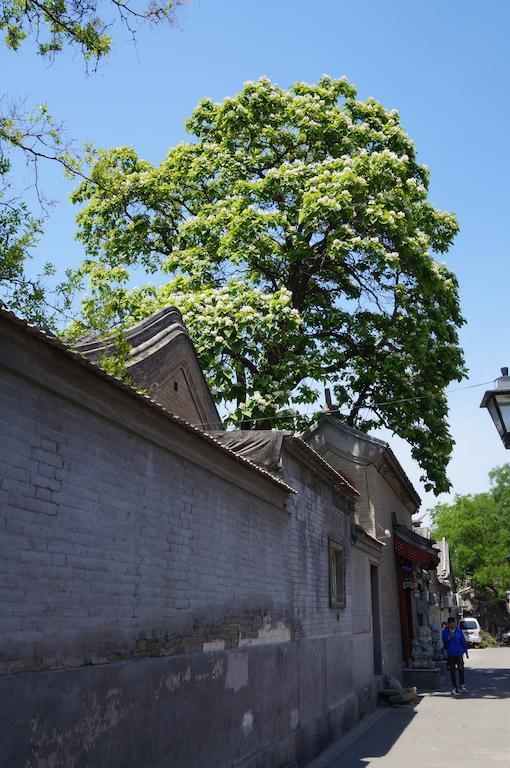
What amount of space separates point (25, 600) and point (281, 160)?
1773cm

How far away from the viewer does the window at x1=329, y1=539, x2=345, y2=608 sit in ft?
41.0

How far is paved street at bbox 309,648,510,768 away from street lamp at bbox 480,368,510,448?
191 inches

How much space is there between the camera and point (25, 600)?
14.8 ft

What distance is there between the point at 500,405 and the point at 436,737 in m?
7.03

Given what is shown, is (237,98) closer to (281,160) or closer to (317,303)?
(281,160)

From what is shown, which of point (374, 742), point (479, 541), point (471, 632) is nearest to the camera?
point (374, 742)

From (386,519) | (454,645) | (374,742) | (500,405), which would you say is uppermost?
Result: (386,519)

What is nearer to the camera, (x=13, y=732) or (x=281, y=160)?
(x=13, y=732)

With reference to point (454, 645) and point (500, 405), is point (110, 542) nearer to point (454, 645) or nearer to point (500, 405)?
point (500, 405)

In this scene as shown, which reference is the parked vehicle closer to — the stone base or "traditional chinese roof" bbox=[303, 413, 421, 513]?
the stone base

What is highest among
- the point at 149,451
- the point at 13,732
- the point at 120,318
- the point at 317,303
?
the point at 317,303

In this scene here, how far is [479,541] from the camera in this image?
57500 millimetres

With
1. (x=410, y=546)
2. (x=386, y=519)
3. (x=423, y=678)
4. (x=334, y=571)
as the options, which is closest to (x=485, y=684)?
(x=423, y=678)

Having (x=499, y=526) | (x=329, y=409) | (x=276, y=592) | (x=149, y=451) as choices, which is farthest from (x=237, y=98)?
(x=499, y=526)
